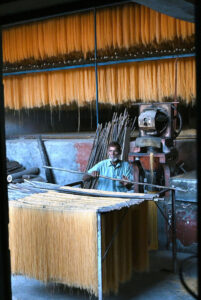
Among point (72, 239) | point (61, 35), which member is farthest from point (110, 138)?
point (72, 239)

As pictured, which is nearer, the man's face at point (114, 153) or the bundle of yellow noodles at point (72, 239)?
the bundle of yellow noodles at point (72, 239)

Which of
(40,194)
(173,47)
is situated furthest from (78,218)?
(173,47)

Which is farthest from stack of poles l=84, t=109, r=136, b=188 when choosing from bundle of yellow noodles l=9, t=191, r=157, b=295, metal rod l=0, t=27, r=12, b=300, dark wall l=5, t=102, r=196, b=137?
metal rod l=0, t=27, r=12, b=300

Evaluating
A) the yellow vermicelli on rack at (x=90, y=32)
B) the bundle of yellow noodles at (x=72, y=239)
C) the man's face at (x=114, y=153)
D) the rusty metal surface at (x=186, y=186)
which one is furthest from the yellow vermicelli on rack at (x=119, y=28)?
the bundle of yellow noodles at (x=72, y=239)

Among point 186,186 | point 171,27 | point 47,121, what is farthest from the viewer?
point 47,121

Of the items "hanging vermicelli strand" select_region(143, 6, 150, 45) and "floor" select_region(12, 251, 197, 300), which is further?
"hanging vermicelli strand" select_region(143, 6, 150, 45)

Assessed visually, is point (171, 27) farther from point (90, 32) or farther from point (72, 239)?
point (72, 239)

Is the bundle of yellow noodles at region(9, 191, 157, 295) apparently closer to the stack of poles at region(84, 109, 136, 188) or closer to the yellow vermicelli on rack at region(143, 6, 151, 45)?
the stack of poles at region(84, 109, 136, 188)

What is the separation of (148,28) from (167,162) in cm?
268

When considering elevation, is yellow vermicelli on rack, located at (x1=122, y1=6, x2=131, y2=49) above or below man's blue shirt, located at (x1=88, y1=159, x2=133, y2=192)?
above

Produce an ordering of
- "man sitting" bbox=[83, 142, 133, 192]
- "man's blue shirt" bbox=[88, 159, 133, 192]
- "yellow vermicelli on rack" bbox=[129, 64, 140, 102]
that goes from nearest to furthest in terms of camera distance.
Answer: "man sitting" bbox=[83, 142, 133, 192], "man's blue shirt" bbox=[88, 159, 133, 192], "yellow vermicelli on rack" bbox=[129, 64, 140, 102]

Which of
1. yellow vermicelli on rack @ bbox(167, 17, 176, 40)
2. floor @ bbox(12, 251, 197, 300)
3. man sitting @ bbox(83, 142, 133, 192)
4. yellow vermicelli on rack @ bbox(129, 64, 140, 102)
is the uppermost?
yellow vermicelli on rack @ bbox(167, 17, 176, 40)

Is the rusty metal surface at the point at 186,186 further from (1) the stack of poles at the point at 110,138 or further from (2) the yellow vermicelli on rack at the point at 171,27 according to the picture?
(2) the yellow vermicelli on rack at the point at 171,27

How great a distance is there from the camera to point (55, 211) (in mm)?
3510
